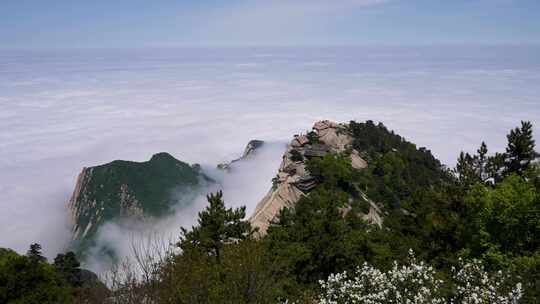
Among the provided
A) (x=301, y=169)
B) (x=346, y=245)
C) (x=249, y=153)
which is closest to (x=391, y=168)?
(x=301, y=169)

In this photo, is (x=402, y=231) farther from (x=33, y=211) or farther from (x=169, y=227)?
(x=33, y=211)

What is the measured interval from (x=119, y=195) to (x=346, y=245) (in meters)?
91.0

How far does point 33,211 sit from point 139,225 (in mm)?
76769

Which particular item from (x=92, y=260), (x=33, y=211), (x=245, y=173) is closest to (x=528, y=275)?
(x=92, y=260)

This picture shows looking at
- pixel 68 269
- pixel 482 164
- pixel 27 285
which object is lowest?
pixel 27 285

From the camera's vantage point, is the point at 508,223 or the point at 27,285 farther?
the point at 27,285

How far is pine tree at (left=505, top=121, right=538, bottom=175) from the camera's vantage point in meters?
40.8

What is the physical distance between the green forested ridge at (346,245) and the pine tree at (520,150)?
0.30 feet

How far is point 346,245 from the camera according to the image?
81.0 ft

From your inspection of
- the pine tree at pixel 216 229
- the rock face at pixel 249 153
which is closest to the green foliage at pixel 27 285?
the pine tree at pixel 216 229

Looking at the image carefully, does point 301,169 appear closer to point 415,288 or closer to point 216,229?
point 216,229

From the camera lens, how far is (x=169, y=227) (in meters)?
104

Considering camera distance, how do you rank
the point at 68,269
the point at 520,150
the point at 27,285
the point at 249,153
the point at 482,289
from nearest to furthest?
1. the point at 482,289
2. the point at 27,285
3. the point at 520,150
4. the point at 68,269
5. the point at 249,153

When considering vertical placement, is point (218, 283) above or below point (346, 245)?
below
